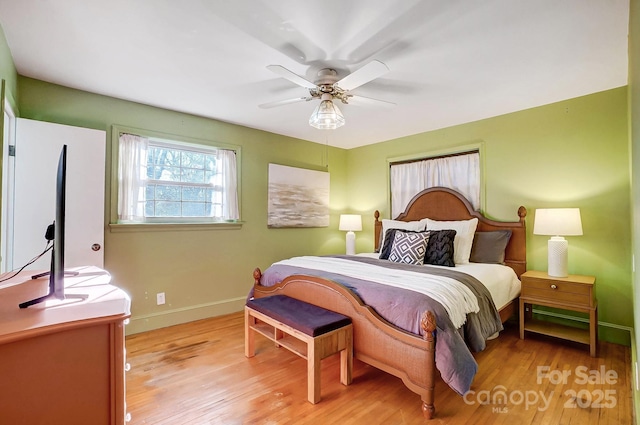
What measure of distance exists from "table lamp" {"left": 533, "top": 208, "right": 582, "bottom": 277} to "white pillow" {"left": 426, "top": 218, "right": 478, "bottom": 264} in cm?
64

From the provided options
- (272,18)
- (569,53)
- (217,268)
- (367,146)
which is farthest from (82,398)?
(367,146)

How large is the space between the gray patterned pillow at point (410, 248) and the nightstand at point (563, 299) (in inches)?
37.8

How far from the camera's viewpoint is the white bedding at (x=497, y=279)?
8.83ft

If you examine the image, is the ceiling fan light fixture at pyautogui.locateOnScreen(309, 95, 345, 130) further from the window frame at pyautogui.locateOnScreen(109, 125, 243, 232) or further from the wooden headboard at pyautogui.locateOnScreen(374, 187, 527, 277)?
the wooden headboard at pyautogui.locateOnScreen(374, 187, 527, 277)

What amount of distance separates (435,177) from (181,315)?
361 cm

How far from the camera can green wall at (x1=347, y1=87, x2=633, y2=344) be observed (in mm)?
2809

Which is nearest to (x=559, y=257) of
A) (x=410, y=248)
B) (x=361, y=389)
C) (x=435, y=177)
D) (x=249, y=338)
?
(x=410, y=248)

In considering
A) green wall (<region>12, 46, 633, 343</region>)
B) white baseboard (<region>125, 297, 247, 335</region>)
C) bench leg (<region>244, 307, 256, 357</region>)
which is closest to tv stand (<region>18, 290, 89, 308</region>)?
bench leg (<region>244, 307, 256, 357</region>)

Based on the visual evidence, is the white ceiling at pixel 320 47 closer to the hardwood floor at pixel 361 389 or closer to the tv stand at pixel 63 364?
the tv stand at pixel 63 364

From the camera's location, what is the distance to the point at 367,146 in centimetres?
500

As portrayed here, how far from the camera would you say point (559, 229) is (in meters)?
2.77

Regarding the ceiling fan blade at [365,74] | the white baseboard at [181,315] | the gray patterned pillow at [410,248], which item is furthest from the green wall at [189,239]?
the ceiling fan blade at [365,74]

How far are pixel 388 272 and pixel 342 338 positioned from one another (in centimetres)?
75

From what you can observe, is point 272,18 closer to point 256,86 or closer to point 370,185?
point 256,86
